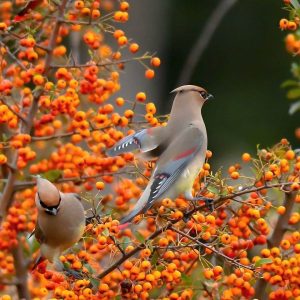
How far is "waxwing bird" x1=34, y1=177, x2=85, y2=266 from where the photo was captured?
373cm

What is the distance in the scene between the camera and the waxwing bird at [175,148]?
12.3 feet

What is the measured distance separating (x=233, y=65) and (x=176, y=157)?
40.0 feet

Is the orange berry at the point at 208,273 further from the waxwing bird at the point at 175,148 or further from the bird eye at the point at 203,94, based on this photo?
the bird eye at the point at 203,94

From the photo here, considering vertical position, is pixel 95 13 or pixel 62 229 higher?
pixel 95 13

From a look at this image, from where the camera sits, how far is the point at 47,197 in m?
3.74

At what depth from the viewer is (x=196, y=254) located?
3584mm

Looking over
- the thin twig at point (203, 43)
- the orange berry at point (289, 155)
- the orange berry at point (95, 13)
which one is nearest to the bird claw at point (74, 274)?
the orange berry at point (289, 155)

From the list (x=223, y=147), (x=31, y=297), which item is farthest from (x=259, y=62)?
(x=31, y=297)

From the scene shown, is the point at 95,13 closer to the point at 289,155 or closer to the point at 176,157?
the point at 176,157

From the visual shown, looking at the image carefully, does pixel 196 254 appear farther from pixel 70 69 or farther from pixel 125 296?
pixel 70 69

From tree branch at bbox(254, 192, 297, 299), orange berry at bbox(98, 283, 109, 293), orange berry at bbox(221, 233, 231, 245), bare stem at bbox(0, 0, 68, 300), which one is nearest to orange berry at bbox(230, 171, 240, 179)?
orange berry at bbox(221, 233, 231, 245)

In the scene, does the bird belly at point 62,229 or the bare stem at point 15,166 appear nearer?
the bird belly at point 62,229

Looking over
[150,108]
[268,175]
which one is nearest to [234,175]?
[268,175]

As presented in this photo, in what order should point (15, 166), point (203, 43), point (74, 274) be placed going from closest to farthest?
point (74, 274), point (15, 166), point (203, 43)
